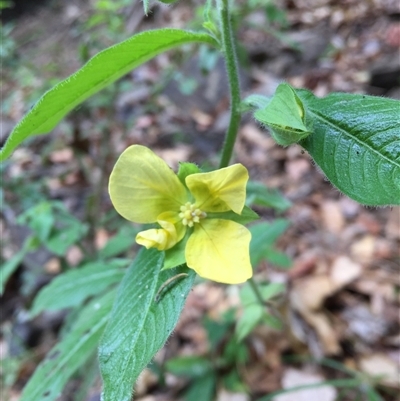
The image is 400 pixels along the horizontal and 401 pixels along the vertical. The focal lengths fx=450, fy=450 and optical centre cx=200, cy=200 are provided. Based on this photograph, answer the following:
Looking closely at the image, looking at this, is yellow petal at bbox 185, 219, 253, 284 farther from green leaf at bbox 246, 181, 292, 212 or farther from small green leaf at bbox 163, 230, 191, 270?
green leaf at bbox 246, 181, 292, 212

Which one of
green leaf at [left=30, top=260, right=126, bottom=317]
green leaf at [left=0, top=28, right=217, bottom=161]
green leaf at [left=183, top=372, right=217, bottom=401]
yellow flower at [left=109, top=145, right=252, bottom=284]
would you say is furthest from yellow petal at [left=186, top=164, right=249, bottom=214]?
green leaf at [left=183, top=372, right=217, bottom=401]

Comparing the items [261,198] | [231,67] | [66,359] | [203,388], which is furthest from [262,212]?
[231,67]

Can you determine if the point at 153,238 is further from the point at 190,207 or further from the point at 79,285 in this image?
the point at 79,285

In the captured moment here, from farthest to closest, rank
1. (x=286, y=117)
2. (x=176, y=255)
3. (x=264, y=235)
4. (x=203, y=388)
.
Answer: (x=203, y=388) < (x=264, y=235) < (x=176, y=255) < (x=286, y=117)

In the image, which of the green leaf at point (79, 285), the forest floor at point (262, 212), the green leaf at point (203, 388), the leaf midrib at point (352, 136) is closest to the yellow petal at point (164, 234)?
the leaf midrib at point (352, 136)

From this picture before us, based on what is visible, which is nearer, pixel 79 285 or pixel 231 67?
pixel 231 67

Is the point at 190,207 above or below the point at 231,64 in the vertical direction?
below
